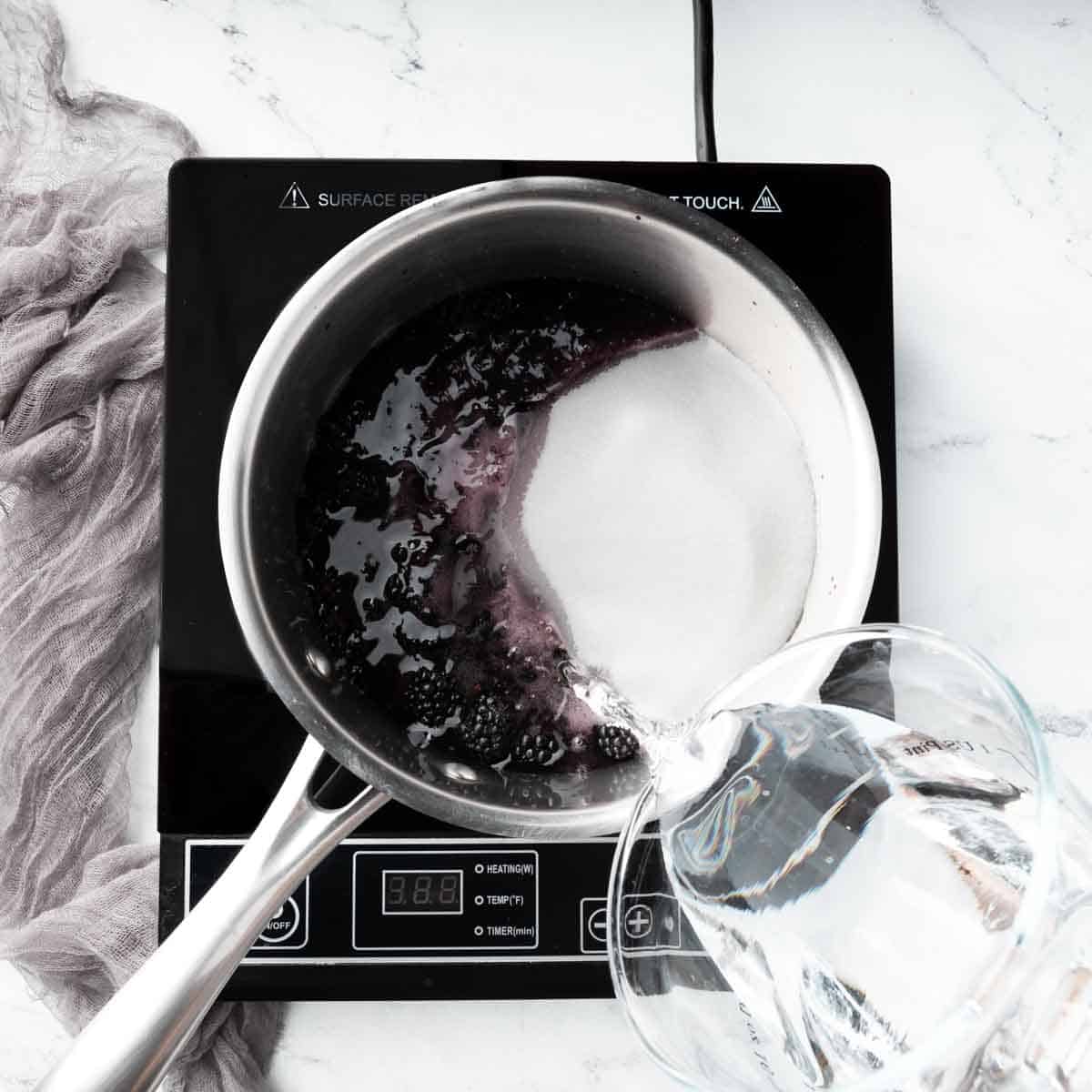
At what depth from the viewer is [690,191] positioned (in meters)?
0.57

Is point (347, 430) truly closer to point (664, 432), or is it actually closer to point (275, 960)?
point (664, 432)

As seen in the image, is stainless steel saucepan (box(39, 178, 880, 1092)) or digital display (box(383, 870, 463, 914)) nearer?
stainless steel saucepan (box(39, 178, 880, 1092))

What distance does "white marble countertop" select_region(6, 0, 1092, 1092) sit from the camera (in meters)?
0.63

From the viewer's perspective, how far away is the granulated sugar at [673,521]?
20.6 inches

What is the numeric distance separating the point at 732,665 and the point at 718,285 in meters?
0.18

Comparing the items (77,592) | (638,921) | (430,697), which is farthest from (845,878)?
(77,592)

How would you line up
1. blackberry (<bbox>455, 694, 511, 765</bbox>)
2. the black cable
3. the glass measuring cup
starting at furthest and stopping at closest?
the black cable → blackberry (<bbox>455, 694, 511, 765</bbox>) → the glass measuring cup

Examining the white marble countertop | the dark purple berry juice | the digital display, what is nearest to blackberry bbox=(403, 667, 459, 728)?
the dark purple berry juice

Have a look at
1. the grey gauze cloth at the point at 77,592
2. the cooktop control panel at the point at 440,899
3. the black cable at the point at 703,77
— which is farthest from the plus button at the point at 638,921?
the black cable at the point at 703,77

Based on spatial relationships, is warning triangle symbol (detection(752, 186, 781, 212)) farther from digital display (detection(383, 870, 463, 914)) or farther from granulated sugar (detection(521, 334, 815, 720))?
digital display (detection(383, 870, 463, 914))

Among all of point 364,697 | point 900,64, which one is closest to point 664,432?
point 364,697

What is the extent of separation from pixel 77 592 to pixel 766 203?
1.38 feet

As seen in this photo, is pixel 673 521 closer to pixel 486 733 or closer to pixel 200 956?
pixel 486 733

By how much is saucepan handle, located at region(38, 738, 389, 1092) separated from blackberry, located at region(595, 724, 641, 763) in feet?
0.36
